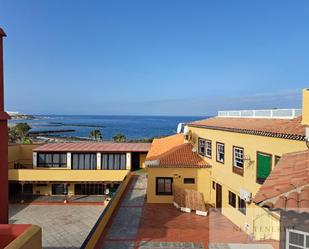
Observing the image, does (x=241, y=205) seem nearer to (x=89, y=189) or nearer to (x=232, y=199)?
(x=232, y=199)

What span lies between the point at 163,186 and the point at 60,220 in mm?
10901

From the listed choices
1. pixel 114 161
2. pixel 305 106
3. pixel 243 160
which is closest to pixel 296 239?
pixel 305 106

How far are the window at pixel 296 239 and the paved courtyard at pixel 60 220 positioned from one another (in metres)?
18.0

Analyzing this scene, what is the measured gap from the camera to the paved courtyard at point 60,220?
70.5 feet

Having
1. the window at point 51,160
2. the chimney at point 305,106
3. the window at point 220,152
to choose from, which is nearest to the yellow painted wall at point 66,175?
the window at point 51,160

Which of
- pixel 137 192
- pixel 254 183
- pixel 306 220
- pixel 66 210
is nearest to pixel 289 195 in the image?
pixel 306 220

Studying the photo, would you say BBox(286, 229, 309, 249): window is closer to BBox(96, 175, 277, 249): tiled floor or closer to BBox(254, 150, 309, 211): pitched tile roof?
BBox(254, 150, 309, 211): pitched tile roof

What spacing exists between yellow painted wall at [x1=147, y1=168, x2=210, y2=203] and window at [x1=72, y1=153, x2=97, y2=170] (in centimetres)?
1495

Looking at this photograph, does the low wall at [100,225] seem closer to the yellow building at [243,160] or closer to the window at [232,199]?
the yellow building at [243,160]

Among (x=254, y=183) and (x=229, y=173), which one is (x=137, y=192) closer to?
(x=229, y=173)

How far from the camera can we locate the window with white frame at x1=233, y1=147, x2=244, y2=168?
17055 mm

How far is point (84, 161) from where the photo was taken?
35.1 metres

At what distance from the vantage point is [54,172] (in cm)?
3253

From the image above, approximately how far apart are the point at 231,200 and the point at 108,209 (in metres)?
7.53
